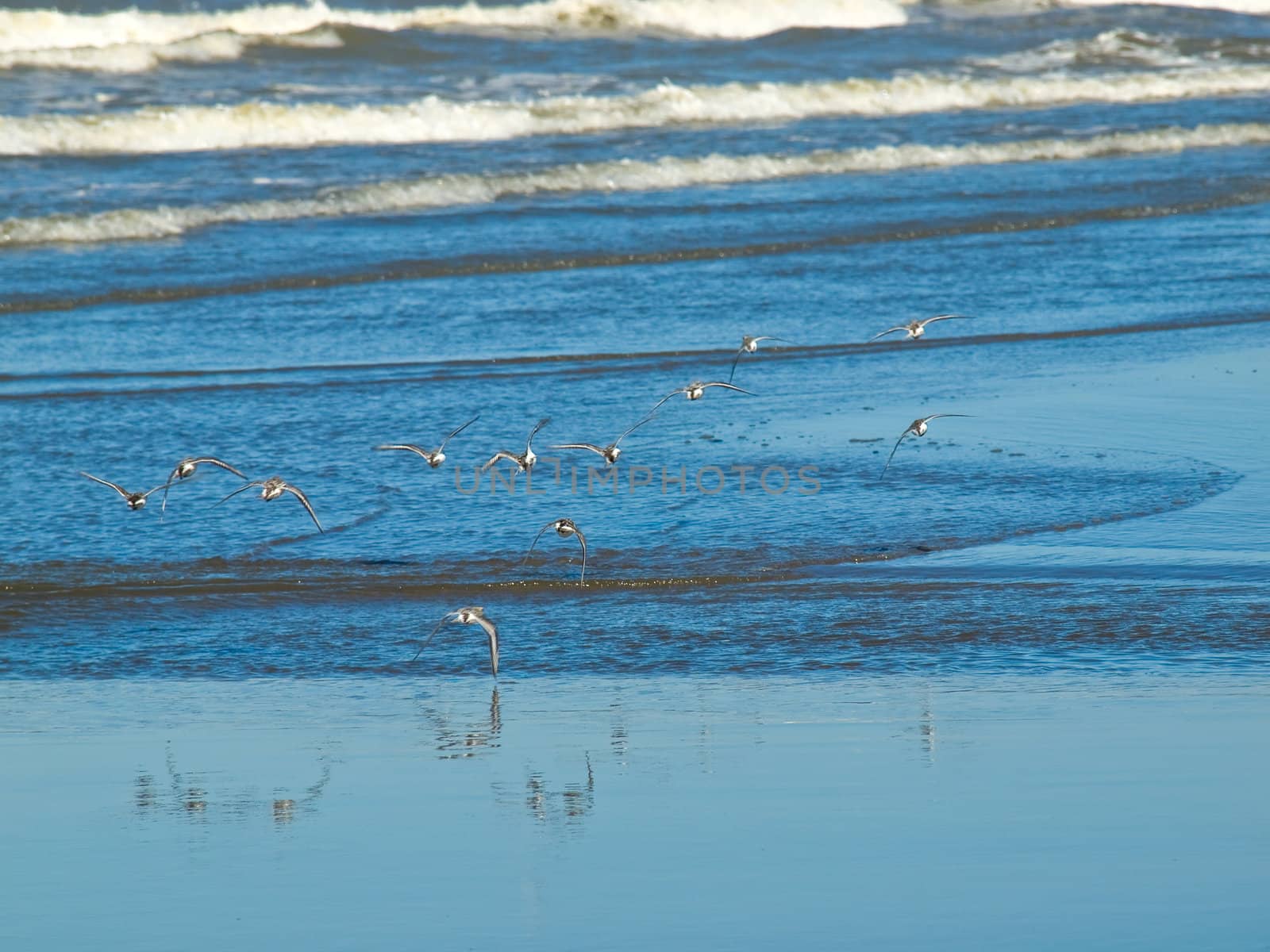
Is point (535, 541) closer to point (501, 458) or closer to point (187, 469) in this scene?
point (501, 458)

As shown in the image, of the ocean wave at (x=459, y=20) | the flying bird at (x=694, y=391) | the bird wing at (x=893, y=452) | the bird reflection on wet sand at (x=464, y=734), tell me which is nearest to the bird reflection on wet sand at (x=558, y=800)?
the bird reflection on wet sand at (x=464, y=734)

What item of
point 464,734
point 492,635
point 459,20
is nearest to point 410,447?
point 492,635

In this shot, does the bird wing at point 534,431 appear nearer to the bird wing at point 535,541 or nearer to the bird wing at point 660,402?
the bird wing at point 660,402

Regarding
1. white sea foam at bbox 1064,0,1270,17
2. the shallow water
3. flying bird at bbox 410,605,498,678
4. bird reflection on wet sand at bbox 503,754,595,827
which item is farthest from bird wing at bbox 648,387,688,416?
white sea foam at bbox 1064,0,1270,17

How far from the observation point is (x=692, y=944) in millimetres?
4512

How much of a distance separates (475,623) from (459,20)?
30.4 m

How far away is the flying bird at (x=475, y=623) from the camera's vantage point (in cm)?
651

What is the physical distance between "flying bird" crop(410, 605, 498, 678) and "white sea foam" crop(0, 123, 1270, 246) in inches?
423

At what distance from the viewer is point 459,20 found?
3581cm

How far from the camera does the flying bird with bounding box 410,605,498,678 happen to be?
6508mm

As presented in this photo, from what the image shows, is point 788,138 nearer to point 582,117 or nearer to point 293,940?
point 582,117

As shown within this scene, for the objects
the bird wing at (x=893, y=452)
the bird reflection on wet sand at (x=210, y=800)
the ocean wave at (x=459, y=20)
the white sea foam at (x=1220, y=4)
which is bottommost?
the bird reflection on wet sand at (x=210, y=800)

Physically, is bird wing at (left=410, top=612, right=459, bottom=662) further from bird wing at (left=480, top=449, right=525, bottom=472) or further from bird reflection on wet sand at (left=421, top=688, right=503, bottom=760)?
bird wing at (left=480, top=449, right=525, bottom=472)

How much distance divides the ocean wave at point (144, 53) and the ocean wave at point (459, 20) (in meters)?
0.33
